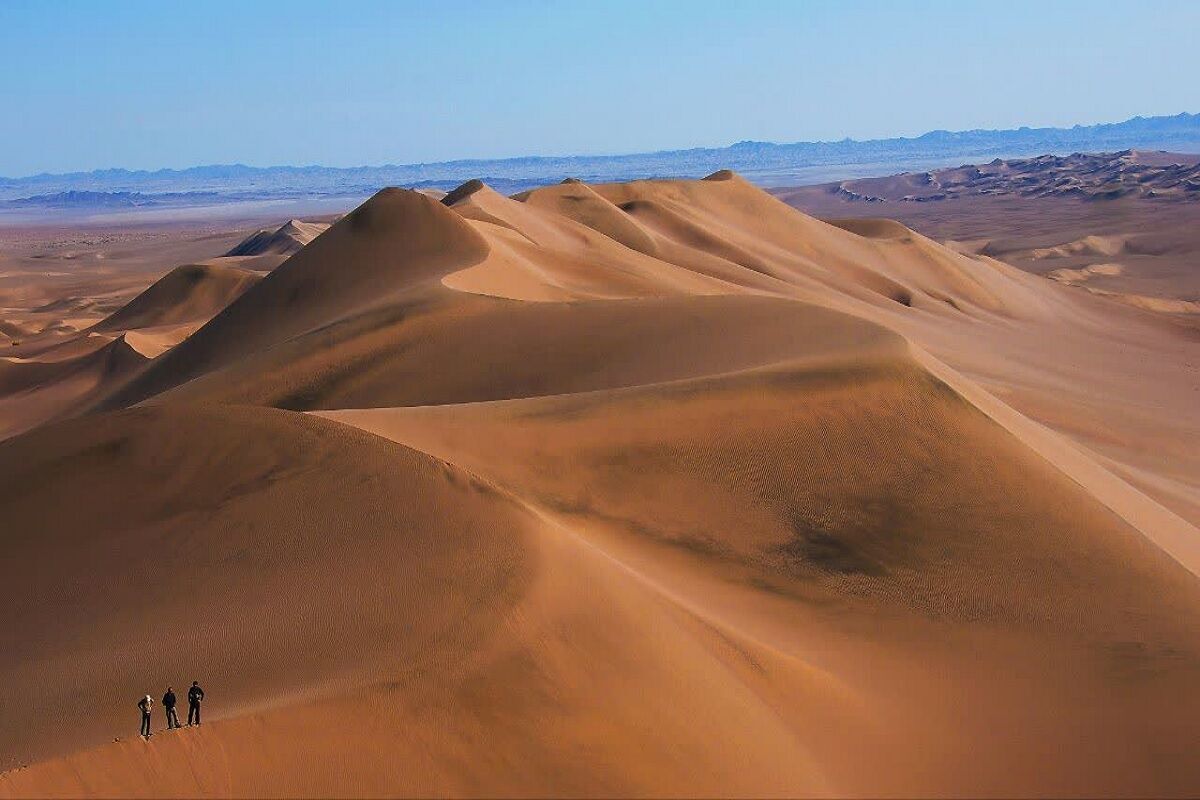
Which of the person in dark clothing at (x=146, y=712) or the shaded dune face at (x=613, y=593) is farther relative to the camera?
the shaded dune face at (x=613, y=593)

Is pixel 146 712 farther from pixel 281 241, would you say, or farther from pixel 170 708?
pixel 281 241

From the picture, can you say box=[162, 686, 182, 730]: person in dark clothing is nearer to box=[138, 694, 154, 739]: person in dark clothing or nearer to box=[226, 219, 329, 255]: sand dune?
box=[138, 694, 154, 739]: person in dark clothing

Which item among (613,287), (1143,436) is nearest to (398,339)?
(613,287)

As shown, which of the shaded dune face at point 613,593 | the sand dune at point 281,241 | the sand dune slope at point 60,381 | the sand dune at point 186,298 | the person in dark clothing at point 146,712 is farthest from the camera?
the sand dune at point 281,241

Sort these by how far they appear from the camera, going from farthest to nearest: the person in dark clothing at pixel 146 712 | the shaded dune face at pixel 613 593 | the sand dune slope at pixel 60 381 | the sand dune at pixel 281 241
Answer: the sand dune at pixel 281 241 < the sand dune slope at pixel 60 381 < the shaded dune face at pixel 613 593 < the person in dark clothing at pixel 146 712

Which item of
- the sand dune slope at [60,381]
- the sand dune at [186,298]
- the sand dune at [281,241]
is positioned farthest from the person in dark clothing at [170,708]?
the sand dune at [281,241]

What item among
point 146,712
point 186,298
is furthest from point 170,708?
point 186,298

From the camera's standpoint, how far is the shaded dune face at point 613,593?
22.9 feet

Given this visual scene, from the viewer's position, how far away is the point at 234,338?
27.3 metres

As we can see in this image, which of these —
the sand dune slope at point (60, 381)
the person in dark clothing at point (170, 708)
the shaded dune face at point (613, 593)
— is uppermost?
the person in dark clothing at point (170, 708)

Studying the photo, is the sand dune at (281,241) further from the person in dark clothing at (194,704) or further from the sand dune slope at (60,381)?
the person in dark clothing at (194,704)

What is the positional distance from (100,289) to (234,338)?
45305 mm

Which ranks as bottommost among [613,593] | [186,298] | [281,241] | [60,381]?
[60,381]

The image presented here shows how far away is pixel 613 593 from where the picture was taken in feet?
27.8
